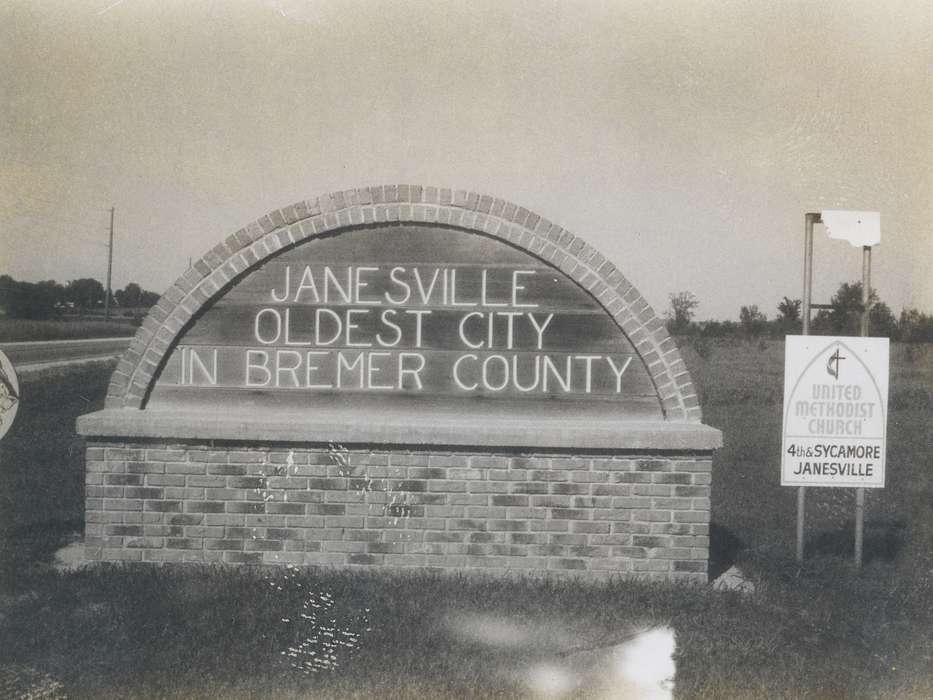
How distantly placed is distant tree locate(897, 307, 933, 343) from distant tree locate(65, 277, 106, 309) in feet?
51.5

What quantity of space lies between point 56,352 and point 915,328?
623 inches

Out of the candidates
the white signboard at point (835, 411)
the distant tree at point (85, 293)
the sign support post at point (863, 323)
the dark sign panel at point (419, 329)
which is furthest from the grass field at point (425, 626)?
the distant tree at point (85, 293)

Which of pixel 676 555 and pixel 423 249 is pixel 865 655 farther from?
pixel 423 249

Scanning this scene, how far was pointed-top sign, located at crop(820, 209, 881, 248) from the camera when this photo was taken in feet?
20.9

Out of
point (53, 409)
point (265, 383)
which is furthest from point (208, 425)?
point (53, 409)

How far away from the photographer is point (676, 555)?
5785 mm

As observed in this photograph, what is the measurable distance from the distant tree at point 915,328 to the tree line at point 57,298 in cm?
1036

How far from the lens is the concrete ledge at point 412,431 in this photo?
570cm

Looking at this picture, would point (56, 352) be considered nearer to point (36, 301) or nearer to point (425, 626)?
point (36, 301)

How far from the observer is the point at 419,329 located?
5.98 metres


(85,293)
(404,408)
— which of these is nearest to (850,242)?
(404,408)

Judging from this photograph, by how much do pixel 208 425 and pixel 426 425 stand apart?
1556mm

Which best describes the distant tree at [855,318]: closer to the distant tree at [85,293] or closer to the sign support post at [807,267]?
the sign support post at [807,267]

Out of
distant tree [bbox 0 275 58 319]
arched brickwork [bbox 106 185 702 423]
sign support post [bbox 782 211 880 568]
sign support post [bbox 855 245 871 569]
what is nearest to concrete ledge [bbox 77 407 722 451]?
arched brickwork [bbox 106 185 702 423]
